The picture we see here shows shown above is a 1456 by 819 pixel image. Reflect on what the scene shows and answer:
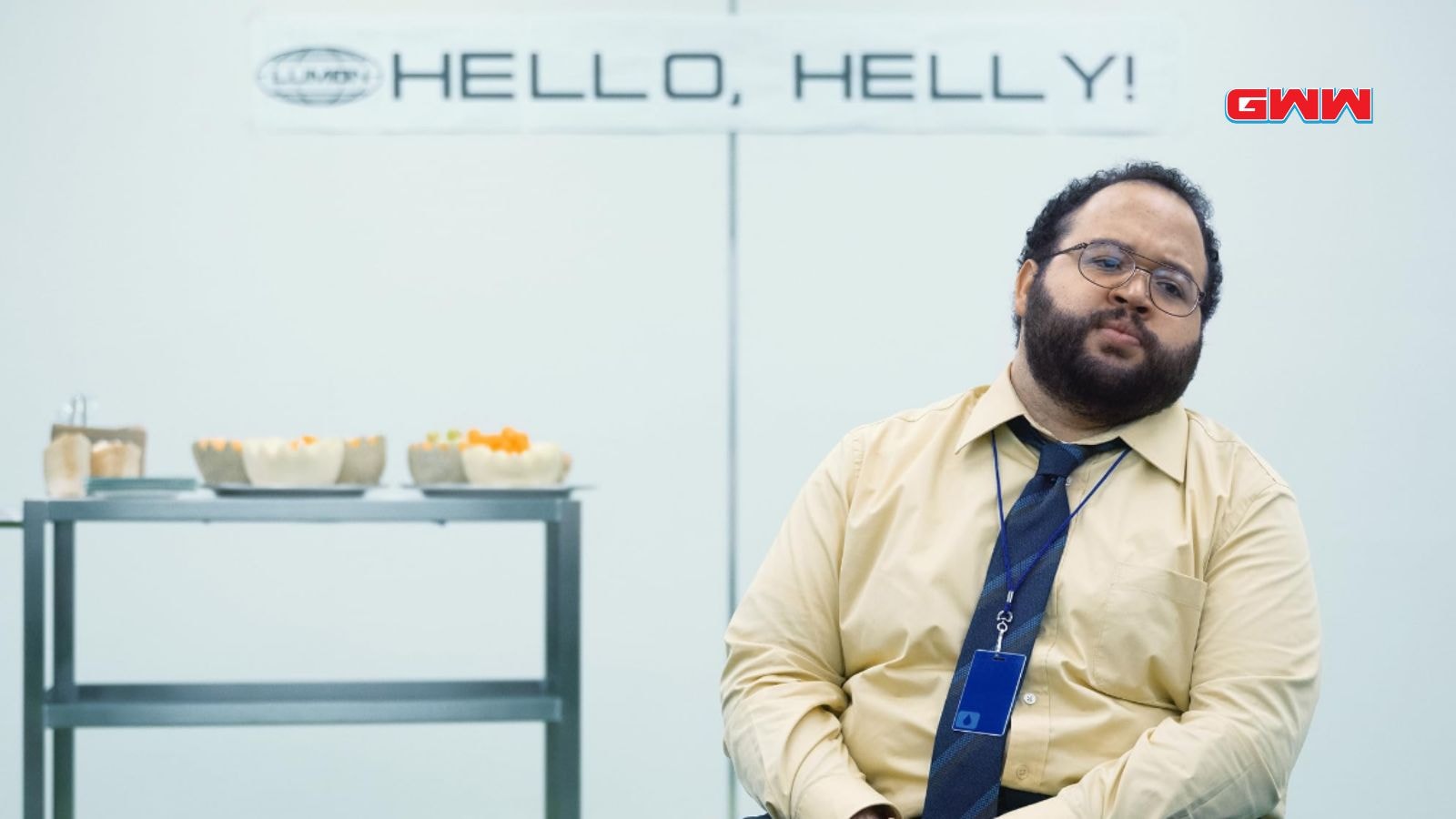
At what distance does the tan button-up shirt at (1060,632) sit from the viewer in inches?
59.6

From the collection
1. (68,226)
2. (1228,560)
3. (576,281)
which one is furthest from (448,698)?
(68,226)

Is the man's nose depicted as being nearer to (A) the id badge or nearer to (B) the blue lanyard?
(B) the blue lanyard

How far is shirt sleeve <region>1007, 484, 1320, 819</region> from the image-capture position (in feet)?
4.83

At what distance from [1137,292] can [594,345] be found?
1.71 metres

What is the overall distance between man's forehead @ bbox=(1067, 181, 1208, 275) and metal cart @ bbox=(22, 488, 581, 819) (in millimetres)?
1006

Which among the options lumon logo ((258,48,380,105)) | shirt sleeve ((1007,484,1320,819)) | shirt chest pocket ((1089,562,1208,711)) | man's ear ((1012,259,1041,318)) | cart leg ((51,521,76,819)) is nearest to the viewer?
shirt sleeve ((1007,484,1320,819))

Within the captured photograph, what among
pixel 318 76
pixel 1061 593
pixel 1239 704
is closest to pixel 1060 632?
pixel 1061 593

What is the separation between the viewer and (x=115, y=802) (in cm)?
322

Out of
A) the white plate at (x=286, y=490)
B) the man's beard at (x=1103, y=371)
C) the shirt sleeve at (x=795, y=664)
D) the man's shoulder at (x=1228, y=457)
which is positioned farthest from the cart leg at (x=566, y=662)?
the man's shoulder at (x=1228, y=457)

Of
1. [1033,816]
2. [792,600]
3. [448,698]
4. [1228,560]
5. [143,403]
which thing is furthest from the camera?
[143,403]

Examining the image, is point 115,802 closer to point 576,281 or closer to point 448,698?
point 448,698

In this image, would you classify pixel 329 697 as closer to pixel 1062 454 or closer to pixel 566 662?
Answer: pixel 566 662

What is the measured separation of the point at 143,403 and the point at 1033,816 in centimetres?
237

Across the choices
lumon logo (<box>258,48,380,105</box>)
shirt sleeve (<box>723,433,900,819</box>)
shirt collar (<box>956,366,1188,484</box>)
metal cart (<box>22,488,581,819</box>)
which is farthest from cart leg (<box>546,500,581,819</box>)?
lumon logo (<box>258,48,380,105</box>)
